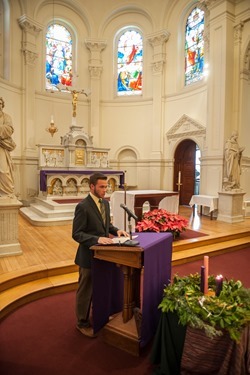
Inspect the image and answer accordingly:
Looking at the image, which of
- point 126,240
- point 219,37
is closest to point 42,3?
point 219,37

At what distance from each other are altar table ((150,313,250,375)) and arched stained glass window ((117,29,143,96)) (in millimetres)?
12912

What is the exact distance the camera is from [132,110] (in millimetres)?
13609

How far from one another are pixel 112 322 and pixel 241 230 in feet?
17.2

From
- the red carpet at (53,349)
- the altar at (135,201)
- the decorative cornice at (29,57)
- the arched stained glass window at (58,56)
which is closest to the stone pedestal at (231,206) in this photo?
the altar at (135,201)

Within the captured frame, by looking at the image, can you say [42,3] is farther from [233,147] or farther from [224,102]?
[233,147]

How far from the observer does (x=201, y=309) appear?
6.70 feet

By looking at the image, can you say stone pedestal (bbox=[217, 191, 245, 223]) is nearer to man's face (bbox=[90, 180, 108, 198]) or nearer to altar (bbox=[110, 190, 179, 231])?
altar (bbox=[110, 190, 179, 231])

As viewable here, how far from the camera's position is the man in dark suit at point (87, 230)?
106 inches

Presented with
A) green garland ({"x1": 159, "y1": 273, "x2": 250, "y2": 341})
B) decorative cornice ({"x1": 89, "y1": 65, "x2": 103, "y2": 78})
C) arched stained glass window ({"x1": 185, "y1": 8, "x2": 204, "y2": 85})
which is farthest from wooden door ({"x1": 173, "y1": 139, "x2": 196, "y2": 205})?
green garland ({"x1": 159, "y1": 273, "x2": 250, "y2": 341})

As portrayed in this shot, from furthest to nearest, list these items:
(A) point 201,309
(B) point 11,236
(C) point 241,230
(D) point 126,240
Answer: (C) point 241,230 < (B) point 11,236 < (D) point 126,240 < (A) point 201,309

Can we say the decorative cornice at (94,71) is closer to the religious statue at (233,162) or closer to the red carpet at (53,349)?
the religious statue at (233,162)

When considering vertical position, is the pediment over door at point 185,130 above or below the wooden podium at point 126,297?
above

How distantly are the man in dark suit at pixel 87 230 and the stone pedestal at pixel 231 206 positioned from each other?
612 centimetres

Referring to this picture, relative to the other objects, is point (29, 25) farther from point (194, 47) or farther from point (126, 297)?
point (126, 297)
